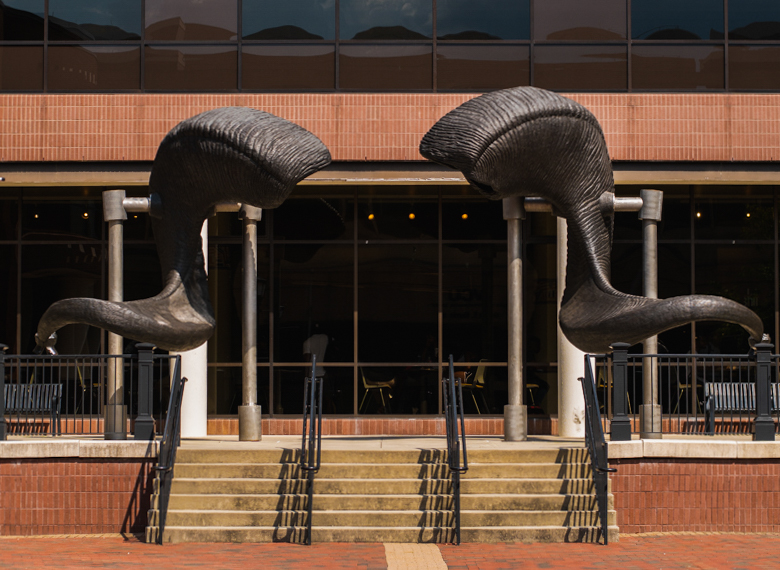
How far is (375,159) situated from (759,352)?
6652 mm

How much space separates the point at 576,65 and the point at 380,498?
8305 millimetres

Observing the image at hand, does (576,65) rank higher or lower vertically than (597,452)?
higher

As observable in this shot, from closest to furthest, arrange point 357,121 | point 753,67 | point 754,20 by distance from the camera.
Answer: point 357,121
point 753,67
point 754,20

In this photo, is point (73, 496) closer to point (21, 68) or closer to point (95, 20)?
point (21, 68)

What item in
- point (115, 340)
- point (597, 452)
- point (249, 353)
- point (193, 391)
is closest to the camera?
point (597, 452)

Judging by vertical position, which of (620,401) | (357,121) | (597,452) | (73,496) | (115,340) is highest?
(357,121)

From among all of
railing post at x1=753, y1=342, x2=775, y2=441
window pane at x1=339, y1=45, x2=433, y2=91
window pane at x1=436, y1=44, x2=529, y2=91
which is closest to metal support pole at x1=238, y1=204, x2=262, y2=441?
window pane at x1=339, y1=45, x2=433, y2=91

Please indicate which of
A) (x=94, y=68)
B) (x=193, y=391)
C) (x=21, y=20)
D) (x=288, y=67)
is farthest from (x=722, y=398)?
(x=21, y=20)

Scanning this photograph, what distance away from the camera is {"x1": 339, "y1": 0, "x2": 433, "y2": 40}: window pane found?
1552cm

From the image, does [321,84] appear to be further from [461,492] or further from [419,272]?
[461,492]

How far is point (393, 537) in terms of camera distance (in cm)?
973

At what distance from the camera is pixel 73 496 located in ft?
34.4

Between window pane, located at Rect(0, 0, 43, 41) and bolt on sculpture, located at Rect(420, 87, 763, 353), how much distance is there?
10758mm

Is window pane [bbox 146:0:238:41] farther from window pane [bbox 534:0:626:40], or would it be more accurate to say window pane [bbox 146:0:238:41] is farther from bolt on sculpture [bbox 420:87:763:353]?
bolt on sculpture [bbox 420:87:763:353]
